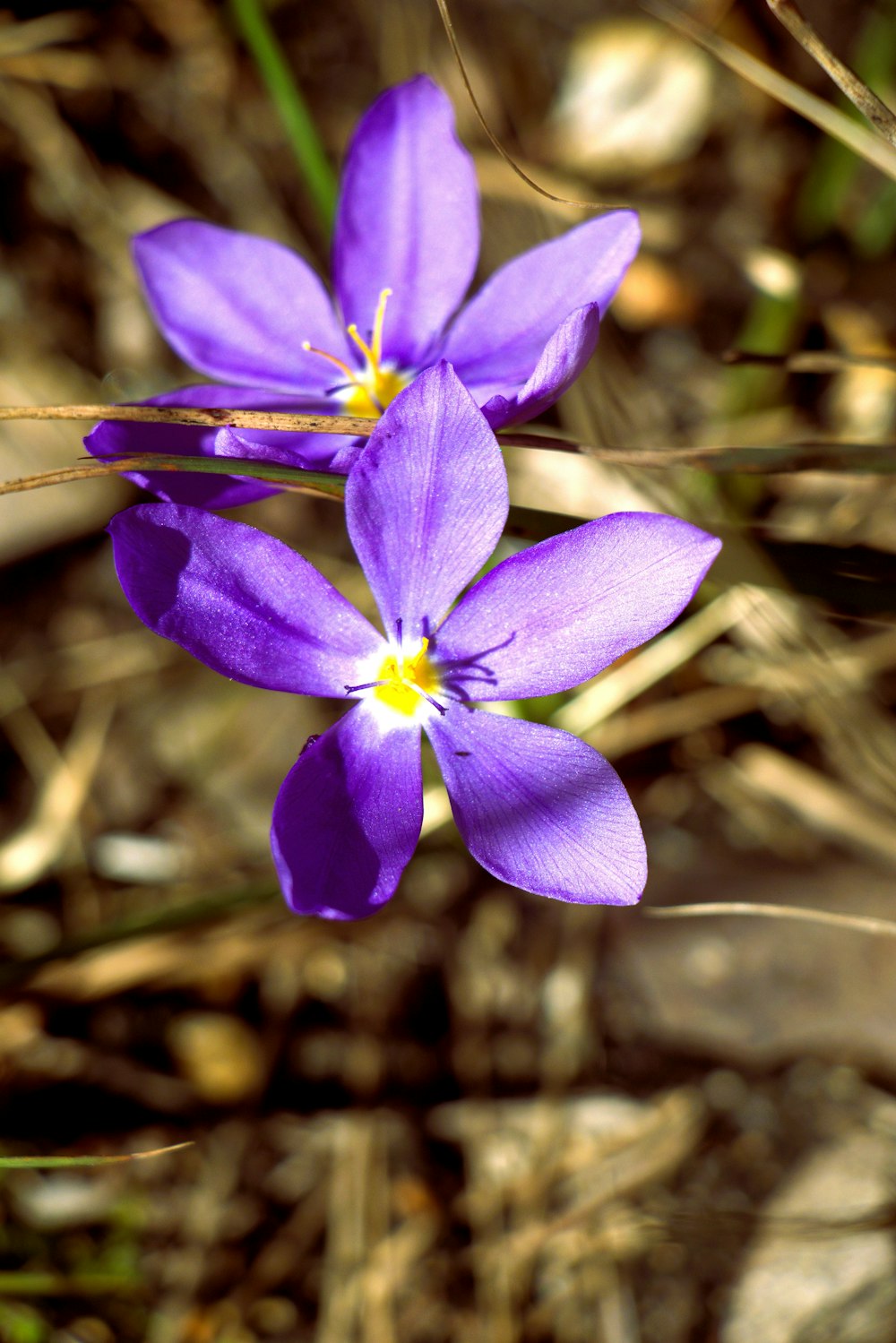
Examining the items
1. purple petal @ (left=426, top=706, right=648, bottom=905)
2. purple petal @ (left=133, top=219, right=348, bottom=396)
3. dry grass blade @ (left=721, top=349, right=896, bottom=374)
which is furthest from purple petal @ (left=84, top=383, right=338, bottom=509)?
dry grass blade @ (left=721, top=349, right=896, bottom=374)

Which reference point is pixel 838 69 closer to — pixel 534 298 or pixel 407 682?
pixel 534 298

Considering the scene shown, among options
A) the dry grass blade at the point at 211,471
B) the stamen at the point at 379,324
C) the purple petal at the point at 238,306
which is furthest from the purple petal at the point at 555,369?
the purple petal at the point at 238,306

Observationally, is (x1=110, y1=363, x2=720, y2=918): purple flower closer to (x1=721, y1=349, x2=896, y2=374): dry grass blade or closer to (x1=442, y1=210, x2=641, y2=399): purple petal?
(x1=442, y1=210, x2=641, y2=399): purple petal

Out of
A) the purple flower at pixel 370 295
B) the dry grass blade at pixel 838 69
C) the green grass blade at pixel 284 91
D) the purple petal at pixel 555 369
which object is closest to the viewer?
the purple petal at pixel 555 369

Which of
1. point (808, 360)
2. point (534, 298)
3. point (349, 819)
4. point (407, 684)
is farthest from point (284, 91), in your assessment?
point (349, 819)

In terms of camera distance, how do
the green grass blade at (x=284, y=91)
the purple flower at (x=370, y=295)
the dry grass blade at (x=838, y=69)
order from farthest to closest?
the green grass blade at (x=284, y=91), the purple flower at (x=370, y=295), the dry grass blade at (x=838, y=69)

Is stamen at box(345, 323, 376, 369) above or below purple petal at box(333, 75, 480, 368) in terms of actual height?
below

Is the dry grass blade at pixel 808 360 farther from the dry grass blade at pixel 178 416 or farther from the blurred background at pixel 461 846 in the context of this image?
the dry grass blade at pixel 178 416
